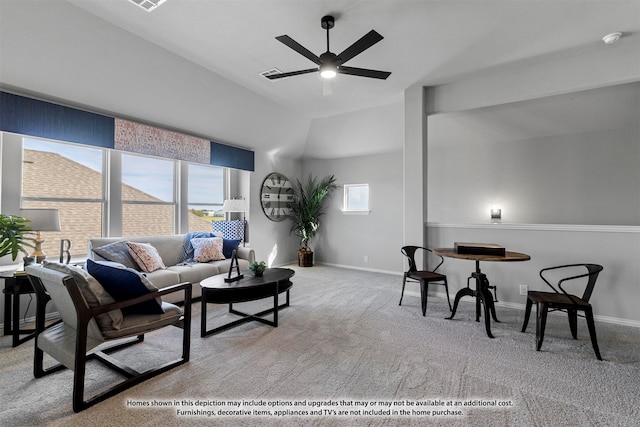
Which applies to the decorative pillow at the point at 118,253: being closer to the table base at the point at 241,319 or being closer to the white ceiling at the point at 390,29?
the table base at the point at 241,319

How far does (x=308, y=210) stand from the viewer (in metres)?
6.79

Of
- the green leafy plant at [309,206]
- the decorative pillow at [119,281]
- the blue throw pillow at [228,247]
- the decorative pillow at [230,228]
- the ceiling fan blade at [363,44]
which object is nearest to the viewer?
the decorative pillow at [119,281]

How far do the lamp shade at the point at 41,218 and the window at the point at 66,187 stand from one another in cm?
79

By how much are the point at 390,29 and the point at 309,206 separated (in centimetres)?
431

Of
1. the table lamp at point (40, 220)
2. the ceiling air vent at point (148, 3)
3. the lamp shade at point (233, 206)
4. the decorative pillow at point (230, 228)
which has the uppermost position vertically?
the ceiling air vent at point (148, 3)

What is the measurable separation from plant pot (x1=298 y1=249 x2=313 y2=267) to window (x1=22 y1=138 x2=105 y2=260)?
3.79 m

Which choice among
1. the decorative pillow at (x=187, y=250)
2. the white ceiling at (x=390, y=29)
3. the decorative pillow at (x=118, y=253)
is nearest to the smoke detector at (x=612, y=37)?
the white ceiling at (x=390, y=29)

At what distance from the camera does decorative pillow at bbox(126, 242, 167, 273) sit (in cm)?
371

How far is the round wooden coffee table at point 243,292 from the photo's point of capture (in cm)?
297

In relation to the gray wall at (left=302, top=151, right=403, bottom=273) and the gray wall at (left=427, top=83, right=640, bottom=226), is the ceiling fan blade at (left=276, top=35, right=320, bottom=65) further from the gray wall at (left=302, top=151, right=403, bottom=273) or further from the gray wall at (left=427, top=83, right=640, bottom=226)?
the gray wall at (left=302, top=151, right=403, bottom=273)

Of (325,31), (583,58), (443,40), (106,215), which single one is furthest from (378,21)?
(106,215)

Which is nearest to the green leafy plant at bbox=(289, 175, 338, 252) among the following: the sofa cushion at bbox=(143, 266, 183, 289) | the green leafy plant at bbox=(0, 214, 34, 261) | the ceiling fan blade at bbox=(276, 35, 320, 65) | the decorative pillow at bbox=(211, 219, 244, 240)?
the decorative pillow at bbox=(211, 219, 244, 240)

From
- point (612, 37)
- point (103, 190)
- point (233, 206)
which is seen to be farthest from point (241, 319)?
point (612, 37)

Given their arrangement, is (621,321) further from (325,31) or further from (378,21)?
(325,31)
